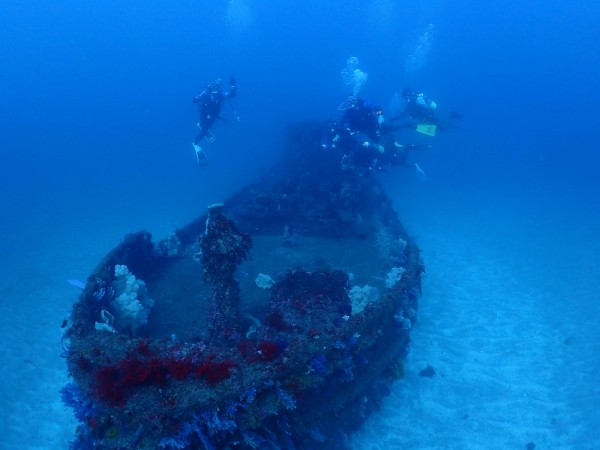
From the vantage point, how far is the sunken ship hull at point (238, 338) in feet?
15.1

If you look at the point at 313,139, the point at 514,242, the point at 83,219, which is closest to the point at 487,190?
the point at 514,242

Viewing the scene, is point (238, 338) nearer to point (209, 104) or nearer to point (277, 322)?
point (277, 322)

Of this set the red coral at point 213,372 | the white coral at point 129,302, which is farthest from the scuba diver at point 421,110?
the red coral at point 213,372

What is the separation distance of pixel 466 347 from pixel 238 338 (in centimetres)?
659

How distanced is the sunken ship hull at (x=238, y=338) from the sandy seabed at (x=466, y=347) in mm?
1331

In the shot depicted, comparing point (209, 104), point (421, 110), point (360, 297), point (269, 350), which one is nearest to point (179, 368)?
point (269, 350)

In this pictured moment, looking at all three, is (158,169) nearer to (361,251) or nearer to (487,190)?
(487,190)

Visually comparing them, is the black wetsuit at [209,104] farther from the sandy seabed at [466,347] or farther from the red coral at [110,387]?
the red coral at [110,387]

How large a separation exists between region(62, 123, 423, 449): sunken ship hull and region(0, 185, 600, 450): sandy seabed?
1331 mm

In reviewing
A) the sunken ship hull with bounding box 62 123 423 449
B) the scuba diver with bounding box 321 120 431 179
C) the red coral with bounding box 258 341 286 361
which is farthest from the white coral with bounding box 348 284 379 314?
the scuba diver with bounding box 321 120 431 179

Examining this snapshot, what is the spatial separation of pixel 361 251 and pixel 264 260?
2.68 m

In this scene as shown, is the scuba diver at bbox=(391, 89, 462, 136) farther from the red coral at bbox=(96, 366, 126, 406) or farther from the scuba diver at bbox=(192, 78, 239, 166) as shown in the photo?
the red coral at bbox=(96, 366, 126, 406)

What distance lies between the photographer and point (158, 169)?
131 feet

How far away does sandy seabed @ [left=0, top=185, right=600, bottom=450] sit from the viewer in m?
7.71
